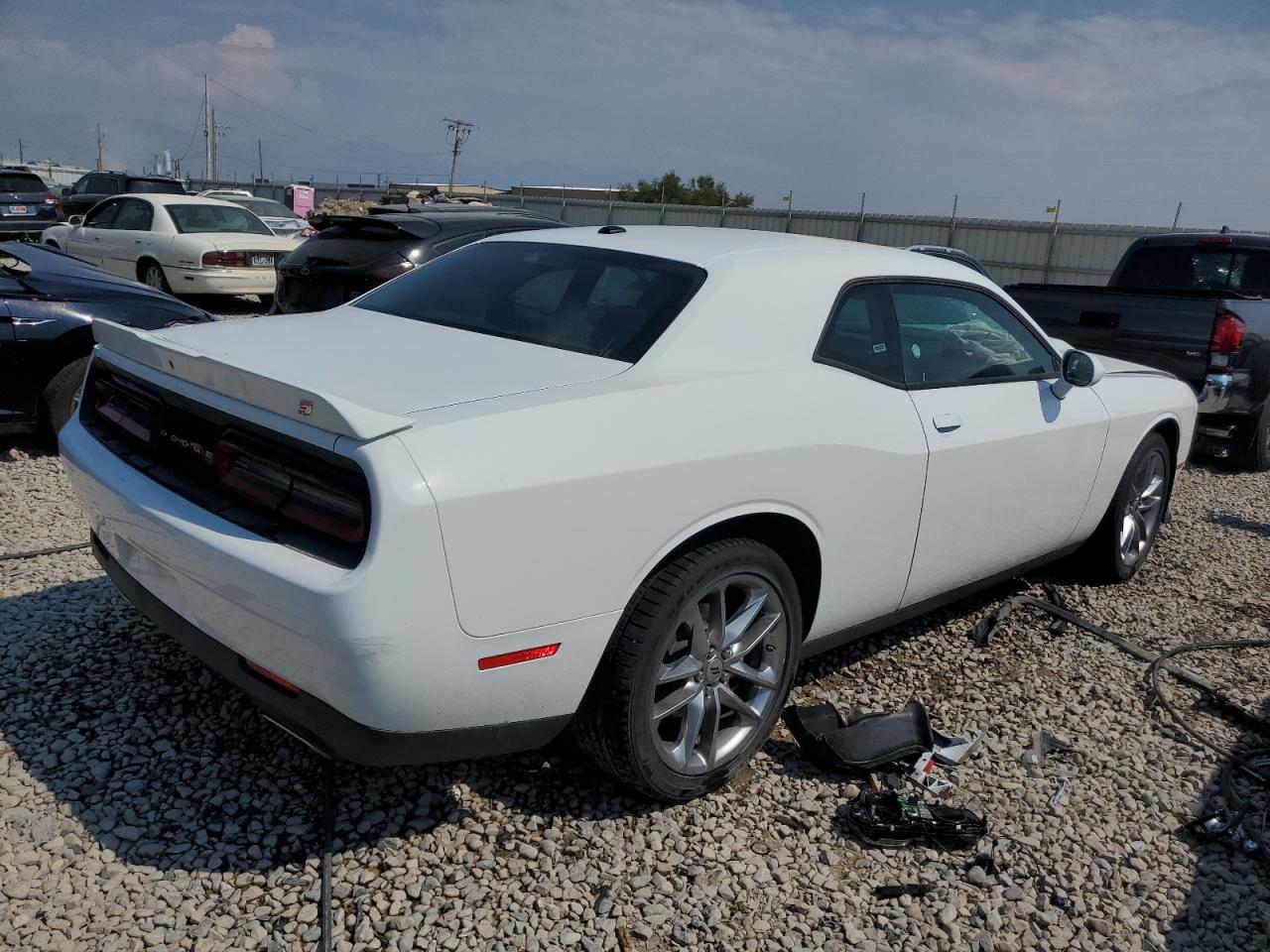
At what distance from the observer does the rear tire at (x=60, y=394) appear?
215 inches

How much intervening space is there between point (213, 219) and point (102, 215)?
1706 millimetres

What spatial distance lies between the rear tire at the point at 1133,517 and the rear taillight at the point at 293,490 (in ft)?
12.1

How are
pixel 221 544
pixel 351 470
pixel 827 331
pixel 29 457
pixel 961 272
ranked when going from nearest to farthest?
pixel 351 470 → pixel 221 544 → pixel 827 331 → pixel 961 272 → pixel 29 457

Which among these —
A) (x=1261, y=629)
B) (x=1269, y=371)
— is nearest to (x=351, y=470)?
(x=1261, y=629)

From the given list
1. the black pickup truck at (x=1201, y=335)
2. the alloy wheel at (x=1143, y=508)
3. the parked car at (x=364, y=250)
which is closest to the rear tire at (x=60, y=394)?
the parked car at (x=364, y=250)

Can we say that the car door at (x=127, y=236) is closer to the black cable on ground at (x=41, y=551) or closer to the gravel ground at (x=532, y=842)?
the black cable on ground at (x=41, y=551)

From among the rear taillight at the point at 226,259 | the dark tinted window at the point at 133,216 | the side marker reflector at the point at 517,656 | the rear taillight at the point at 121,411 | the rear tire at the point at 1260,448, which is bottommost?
the rear tire at the point at 1260,448

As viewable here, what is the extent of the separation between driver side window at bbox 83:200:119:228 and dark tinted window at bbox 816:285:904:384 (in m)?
12.0

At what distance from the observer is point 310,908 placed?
2344 millimetres

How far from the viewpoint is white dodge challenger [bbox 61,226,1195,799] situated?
7.03ft

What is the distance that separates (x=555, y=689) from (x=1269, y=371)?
22.8ft

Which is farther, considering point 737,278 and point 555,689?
point 737,278

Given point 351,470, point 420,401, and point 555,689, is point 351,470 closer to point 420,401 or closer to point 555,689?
point 420,401

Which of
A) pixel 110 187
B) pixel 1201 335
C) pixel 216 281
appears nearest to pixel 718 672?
pixel 1201 335
